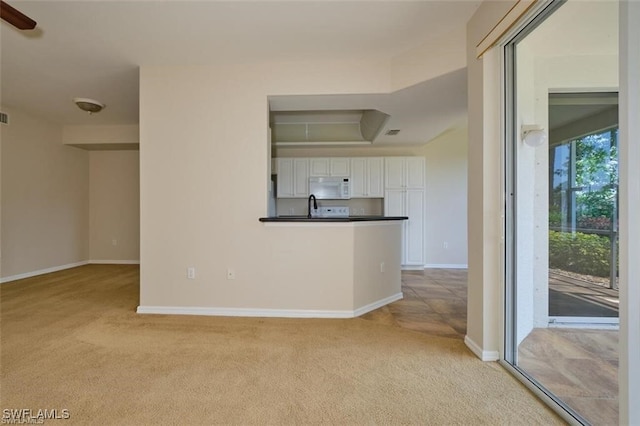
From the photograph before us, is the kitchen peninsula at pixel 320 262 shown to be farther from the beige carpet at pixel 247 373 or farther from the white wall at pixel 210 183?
the beige carpet at pixel 247 373

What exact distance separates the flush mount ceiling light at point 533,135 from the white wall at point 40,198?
6.56 meters

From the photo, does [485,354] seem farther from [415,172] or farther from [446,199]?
[446,199]

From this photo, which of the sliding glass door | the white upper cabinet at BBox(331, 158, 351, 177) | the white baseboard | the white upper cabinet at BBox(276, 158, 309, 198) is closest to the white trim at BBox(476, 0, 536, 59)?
the sliding glass door

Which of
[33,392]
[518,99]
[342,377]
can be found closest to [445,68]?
[518,99]

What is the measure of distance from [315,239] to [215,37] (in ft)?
6.83

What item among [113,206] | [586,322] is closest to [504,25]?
[586,322]

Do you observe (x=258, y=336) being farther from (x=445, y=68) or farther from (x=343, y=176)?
(x=343, y=176)

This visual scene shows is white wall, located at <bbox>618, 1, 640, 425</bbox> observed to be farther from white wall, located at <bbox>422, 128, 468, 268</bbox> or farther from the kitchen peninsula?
white wall, located at <bbox>422, 128, 468, 268</bbox>

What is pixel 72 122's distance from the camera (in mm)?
4957

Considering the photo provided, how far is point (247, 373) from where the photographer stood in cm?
Answer: 184

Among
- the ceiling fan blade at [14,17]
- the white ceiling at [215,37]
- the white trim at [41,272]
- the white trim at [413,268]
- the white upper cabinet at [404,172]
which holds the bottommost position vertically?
the white trim at [413,268]

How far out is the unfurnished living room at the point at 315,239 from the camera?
151 centimetres

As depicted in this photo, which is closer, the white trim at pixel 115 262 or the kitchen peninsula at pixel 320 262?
the kitchen peninsula at pixel 320 262

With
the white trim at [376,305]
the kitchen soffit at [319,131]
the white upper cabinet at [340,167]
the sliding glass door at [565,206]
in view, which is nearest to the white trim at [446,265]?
the white trim at [376,305]
